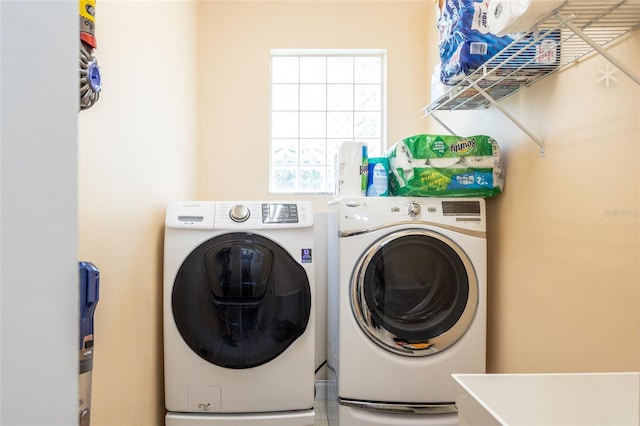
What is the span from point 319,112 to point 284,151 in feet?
1.31

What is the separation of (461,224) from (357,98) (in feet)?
4.79

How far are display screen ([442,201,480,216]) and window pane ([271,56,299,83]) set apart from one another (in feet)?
5.27

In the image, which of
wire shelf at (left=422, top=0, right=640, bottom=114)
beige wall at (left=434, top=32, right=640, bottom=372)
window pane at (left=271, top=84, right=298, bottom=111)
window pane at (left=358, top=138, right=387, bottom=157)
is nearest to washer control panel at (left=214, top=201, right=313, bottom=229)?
wire shelf at (left=422, top=0, right=640, bottom=114)

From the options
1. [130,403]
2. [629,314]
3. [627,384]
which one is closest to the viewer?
[627,384]

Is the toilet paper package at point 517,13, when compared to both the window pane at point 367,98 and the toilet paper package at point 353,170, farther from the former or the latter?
the window pane at point 367,98

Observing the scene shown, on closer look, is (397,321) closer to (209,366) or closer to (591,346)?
(591,346)

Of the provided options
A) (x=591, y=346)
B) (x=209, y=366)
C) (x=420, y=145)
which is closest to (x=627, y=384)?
(x=591, y=346)

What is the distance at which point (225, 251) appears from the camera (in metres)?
1.64

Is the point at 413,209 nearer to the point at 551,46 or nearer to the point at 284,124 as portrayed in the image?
the point at 551,46

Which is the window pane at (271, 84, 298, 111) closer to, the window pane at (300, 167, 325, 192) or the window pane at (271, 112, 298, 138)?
the window pane at (271, 112, 298, 138)

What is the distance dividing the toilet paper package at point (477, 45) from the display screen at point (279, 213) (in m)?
0.85

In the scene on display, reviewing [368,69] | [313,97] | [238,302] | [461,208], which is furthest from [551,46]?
[313,97]

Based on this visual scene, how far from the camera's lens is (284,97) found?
2727 mm

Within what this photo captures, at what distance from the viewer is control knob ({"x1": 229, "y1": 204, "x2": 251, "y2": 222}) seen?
1676 mm
